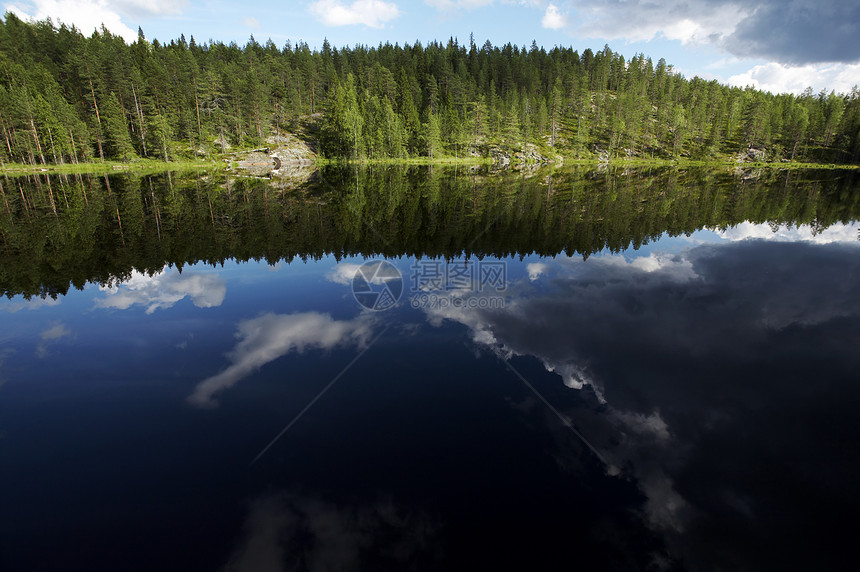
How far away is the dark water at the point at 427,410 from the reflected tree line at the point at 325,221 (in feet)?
2.28

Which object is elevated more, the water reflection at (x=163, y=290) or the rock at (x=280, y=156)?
the rock at (x=280, y=156)

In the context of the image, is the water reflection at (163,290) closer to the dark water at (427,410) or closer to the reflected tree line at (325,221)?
the dark water at (427,410)

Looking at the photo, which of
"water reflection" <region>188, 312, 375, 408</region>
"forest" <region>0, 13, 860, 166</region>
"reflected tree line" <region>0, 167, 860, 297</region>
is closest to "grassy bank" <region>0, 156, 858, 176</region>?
"forest" <region>0, 13, 860, 166</region>

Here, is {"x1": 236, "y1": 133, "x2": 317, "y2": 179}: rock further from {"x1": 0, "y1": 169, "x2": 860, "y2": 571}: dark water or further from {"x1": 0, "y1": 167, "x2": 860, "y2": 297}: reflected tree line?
{"x1": 0, "y1": 169, "x2": 860, "y2": 571}: dark water

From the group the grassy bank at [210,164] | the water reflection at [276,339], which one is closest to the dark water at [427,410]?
the water reflection at [276,339]

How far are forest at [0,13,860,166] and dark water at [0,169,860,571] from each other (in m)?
83.6

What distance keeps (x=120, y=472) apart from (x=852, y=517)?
14000 mm

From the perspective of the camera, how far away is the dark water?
21.7ft

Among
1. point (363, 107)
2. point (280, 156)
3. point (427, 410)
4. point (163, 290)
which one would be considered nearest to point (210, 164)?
point (280, 156)

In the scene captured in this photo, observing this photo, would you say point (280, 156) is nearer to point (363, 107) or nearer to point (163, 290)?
point (363, 107)

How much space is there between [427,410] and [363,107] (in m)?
119

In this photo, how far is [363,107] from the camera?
11331 cm

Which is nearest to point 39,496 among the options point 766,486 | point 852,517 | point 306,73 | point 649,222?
point 766,486

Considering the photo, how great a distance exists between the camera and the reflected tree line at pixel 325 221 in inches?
905
